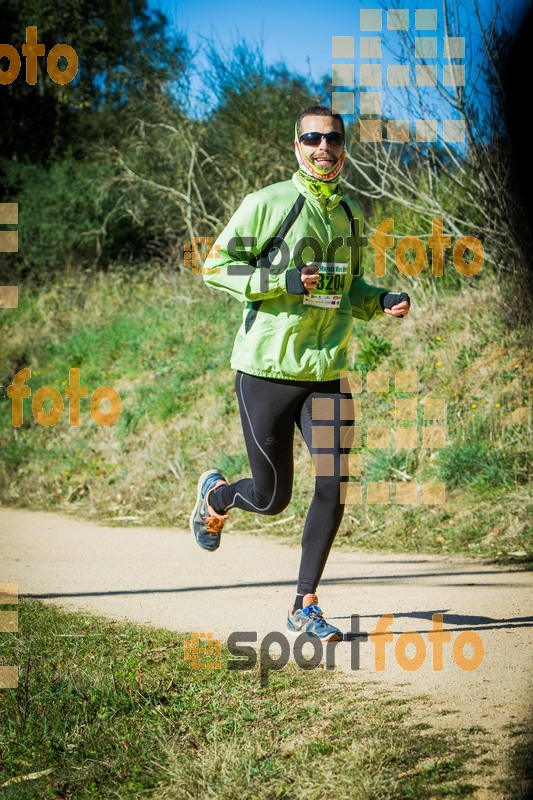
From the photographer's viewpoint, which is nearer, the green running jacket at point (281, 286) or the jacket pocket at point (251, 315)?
the green running jacket at point (281, 286)

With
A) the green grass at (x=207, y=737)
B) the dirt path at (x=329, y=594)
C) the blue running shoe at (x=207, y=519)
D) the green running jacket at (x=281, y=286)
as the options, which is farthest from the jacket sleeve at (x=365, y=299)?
the green grass at (x=207, y=737)

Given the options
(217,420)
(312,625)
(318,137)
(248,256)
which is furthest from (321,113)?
(217,420)

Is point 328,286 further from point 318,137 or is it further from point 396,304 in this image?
point 318,137

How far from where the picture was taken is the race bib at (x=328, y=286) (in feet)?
14.4

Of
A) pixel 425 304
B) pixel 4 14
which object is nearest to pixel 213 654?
pixel 425 304

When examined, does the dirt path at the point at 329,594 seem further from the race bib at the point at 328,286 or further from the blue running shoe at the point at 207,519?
the race bib at the point at 328,286

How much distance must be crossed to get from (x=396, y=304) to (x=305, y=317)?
0.47 m

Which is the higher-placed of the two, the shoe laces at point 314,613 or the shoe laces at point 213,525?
the shoe laces at point 213,525

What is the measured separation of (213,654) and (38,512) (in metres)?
6.07

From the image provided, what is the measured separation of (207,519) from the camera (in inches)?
211

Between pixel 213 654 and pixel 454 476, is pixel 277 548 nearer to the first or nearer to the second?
pixel 454 476

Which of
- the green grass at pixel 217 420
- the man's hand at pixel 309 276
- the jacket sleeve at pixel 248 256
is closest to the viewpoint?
the man's hand at pixel 309 276

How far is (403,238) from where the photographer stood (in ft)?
35.0

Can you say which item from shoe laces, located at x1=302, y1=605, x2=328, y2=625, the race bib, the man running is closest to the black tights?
the man running
